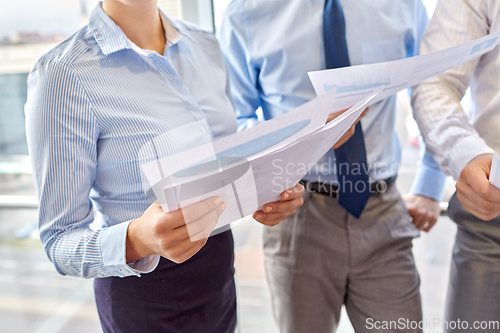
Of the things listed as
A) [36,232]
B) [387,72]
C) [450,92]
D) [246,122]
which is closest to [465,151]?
[450,92]

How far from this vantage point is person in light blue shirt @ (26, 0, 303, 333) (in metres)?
0.72

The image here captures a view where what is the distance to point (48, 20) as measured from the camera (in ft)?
4.28

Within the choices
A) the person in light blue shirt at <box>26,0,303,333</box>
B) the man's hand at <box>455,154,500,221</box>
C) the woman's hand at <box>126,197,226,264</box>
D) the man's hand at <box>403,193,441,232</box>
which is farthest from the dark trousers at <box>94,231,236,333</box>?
the man's hand at <box>403,193,441,232</box>

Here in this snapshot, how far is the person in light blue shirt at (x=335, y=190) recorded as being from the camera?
1.14 m

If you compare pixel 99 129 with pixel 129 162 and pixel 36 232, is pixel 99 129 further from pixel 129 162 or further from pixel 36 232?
pixel 36 232

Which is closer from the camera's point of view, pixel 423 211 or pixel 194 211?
pixel 194 211

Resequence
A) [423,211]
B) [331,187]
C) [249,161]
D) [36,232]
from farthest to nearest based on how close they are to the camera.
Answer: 1. [36,232]
2. [423,211]
3. [331,187]
4. [249,161]

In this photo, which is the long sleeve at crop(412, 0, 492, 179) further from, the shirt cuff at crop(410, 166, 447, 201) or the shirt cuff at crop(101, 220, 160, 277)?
the shirt cuff at crop(101, 220, 160, 277)

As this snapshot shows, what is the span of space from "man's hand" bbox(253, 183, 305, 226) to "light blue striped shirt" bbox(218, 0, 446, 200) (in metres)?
0.36

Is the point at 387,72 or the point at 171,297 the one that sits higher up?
the point at 387,72

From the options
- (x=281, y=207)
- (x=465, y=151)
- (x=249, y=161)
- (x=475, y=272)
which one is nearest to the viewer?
(x=249, y=161)

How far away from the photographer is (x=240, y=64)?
1.25m

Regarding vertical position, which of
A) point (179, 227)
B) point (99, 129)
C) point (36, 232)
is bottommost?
point (36, 232)

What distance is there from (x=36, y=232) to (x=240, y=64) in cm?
110
